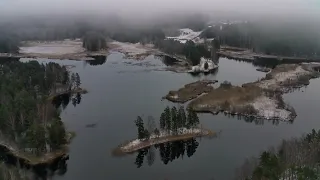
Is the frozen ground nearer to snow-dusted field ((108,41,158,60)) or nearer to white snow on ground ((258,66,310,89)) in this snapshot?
snow-dusted field ((108,41,158,60))

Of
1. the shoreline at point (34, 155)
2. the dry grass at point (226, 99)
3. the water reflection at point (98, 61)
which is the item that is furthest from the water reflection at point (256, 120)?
the water reflection at point (98, 61)

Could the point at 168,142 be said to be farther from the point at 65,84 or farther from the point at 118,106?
the point at 65,84

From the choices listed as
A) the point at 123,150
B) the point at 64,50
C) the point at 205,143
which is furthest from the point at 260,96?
the point at 64,50

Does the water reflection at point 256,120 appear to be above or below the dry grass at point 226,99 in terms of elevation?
below

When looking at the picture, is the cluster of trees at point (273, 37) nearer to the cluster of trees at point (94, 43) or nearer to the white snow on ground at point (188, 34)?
the white snow on ground at point (188, 34)

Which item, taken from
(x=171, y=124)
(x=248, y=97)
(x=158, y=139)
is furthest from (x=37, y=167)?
(x=248, y=97)

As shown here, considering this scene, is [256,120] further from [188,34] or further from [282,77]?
[188,34]
